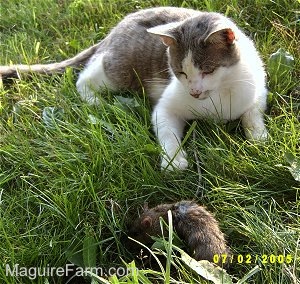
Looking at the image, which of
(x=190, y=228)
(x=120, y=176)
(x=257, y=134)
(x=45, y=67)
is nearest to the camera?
(x=190, y=228)

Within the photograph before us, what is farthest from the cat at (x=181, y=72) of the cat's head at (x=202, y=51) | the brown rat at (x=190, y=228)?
the brown rat at (x=190, y=228)

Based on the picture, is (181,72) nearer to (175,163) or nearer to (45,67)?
(175,163)

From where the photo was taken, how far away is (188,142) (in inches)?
84.5

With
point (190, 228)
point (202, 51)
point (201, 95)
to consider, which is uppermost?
point (202, 51)

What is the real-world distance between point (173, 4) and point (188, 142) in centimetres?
123

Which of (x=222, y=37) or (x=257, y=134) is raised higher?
(x=222, y=37)

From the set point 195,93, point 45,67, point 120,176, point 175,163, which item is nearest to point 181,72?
point 195,93

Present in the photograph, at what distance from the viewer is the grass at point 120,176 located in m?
1.69

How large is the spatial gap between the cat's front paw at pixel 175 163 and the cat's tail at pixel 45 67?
1055mm

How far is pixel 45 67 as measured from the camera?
275 centimetres

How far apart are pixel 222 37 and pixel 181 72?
25 cm

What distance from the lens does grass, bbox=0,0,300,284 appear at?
5.53ft

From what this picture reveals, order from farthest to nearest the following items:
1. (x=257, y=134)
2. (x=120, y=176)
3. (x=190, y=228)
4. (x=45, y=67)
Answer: (x=45, y=67), (x=257, y=134), (x=120, y=176), (x=190, y=228)

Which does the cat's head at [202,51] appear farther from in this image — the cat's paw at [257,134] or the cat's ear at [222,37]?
the cat's paw at [257,134]
